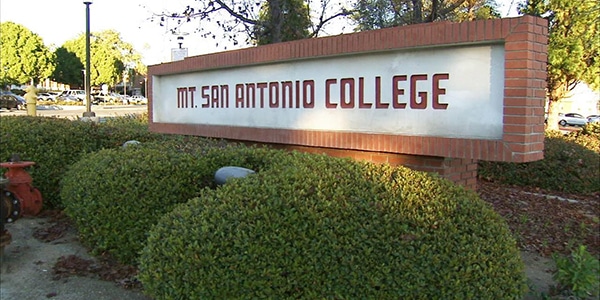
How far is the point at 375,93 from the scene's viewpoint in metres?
4.20

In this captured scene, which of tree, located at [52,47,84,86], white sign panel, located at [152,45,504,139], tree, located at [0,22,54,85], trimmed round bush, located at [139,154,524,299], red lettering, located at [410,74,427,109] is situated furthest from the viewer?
tree, located at [52,47,84,86]

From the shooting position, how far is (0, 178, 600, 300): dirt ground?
3.76 metres

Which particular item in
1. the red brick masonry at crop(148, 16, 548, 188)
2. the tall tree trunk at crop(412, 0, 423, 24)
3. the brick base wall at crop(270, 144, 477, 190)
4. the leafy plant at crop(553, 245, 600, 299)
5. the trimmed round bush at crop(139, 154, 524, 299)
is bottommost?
the leafy plant at crop(553, 245, 600, 299)

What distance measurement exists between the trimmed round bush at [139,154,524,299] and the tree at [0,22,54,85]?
6307 centimetres

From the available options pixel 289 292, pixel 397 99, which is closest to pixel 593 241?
pixel 397 99

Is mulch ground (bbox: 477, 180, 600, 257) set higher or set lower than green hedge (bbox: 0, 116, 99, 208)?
lower

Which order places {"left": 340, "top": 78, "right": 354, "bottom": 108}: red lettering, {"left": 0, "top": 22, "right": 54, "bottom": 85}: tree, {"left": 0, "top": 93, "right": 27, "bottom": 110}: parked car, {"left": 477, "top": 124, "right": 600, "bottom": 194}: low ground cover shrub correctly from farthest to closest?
{"left": 0, "top": 22, "right": 54, "bottom": 85}: tree < {"left": 0, "top": 93, "right": 27, "bottom": 110}: parked car < {"left": 477, "top": 124, "right": 600, "bottom": 194}: low ground cover shrub < {"left": 340, "top": 78, "right": 354, "bottom": 108}: red lettering

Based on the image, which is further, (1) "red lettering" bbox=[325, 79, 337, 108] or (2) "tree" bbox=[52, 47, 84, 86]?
(2) "tree" bbox=[52, 47, 84, 86]

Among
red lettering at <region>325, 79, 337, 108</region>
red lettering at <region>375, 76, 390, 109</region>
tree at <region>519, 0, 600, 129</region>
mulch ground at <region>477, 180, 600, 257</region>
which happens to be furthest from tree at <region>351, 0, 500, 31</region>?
red lettering at <region>375, 76, 390, 109</region>

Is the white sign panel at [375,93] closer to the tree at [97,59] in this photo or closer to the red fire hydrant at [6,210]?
the red fire hydrant at [6,210]

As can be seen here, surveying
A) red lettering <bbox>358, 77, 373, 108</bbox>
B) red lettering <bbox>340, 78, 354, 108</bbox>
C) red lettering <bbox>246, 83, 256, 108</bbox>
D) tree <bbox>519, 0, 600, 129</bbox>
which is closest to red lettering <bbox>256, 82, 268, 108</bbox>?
red lettering <bbox>246, 83, 256, 108</bbox>

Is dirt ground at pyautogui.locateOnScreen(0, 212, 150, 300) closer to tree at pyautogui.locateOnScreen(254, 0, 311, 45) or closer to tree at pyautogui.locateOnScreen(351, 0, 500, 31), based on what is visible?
tree at pyautogui.locateOnScreen(254, 0, 311, 45)

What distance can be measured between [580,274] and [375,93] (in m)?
1.96

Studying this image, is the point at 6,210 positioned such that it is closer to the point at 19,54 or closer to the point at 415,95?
the point at 415,95
